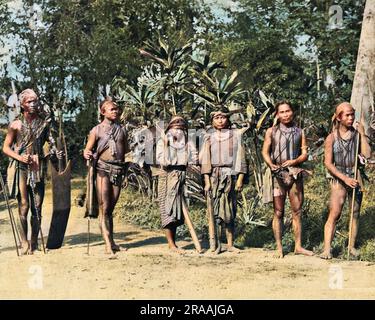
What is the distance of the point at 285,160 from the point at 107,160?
81.1 inches

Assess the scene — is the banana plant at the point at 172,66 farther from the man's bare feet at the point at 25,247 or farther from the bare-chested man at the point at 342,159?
the man's bare feet at the point at 25,247

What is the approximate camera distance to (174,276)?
5637 millimetres

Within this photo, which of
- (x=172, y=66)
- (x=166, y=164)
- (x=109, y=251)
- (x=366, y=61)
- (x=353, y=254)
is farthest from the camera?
(x=366, y=61)

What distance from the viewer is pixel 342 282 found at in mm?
5316

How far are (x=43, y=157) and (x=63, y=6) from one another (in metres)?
13.6

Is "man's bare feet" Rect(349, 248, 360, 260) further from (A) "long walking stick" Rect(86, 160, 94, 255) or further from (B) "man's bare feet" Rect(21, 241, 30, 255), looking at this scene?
(B) "man's bare feet" Rect(21, 241, 30, 255)

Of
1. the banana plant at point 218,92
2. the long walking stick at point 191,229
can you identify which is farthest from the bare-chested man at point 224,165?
the banana plant at point 218,92

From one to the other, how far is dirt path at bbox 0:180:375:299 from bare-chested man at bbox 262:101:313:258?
0.51 metres

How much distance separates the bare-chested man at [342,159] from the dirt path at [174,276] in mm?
491

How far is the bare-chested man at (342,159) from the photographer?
20.4 feet

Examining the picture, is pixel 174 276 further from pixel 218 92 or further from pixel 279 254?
pixel 218 92

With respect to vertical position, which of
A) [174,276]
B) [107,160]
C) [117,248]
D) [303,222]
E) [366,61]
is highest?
[366,61]

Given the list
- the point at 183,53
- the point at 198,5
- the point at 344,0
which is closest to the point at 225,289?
the point at 183,53

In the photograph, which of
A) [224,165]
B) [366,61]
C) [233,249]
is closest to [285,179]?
[224,165]
